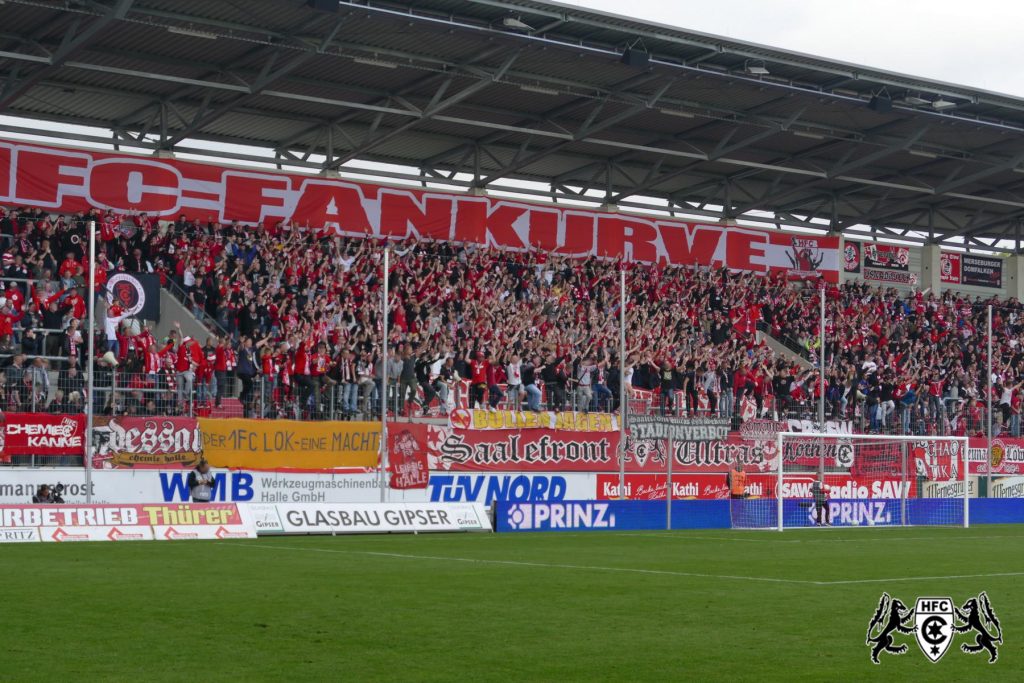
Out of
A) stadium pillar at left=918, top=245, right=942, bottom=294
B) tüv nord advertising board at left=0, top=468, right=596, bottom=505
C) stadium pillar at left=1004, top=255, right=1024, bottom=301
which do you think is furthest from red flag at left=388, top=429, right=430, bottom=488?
stadium pillar at left=1004, top=255, right=1024, bottom=301

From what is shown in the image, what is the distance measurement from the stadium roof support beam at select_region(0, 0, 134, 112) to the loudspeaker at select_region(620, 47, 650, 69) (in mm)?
12094

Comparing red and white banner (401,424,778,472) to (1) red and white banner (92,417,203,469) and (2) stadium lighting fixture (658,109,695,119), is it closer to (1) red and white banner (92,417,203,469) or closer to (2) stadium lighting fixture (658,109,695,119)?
(1) red and white banner (92,417,203,469)

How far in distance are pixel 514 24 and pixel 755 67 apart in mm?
7625

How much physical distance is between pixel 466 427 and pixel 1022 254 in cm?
3485

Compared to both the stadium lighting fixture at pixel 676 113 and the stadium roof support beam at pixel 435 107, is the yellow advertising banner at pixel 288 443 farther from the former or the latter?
the stadium lighting fixture at pixel 676 113

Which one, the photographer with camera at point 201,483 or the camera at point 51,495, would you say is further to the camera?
the photographer with camera at point 201,483

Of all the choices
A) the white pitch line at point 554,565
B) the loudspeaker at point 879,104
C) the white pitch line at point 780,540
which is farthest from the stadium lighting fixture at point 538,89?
the white pitch line at point 554,565

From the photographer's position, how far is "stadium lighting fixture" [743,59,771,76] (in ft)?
121

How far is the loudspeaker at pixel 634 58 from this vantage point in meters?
35.0

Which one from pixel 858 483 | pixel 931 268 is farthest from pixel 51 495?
pixel 931 268

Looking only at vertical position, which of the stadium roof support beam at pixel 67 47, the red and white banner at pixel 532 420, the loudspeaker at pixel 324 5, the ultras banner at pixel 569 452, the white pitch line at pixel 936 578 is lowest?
the white pitch line at pixel 936 578

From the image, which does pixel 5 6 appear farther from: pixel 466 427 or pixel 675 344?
pixel 675 344

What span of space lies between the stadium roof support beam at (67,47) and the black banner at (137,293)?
5.08 metres

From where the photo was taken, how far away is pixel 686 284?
1607 inches
